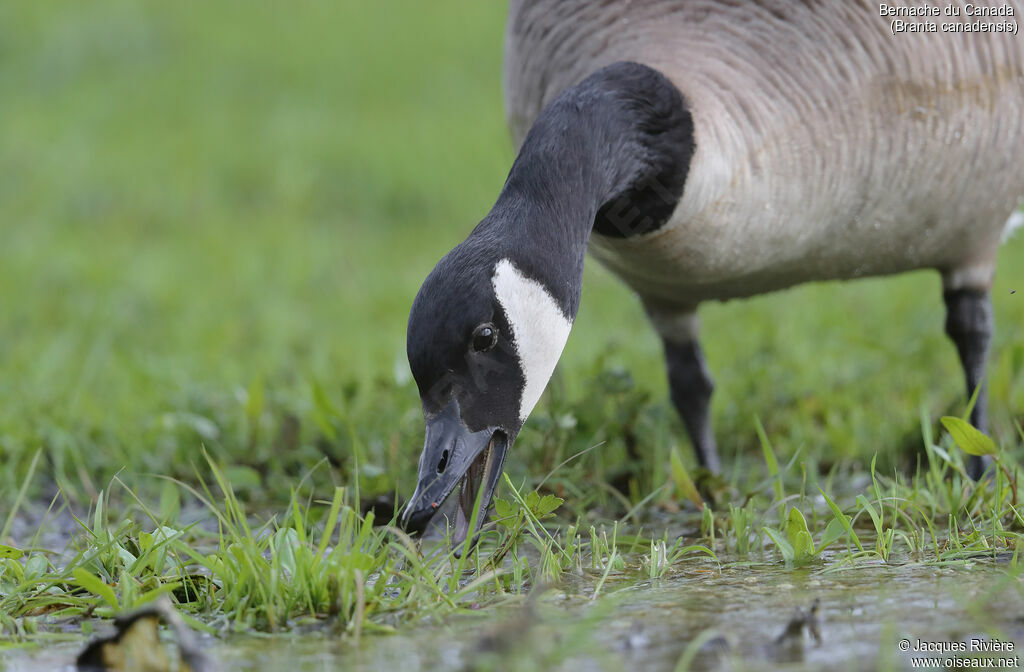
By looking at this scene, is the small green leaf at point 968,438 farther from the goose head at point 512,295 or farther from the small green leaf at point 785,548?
the goose head at point 512,295

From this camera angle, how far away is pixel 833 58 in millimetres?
3654

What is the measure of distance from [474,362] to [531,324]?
0.16 meters

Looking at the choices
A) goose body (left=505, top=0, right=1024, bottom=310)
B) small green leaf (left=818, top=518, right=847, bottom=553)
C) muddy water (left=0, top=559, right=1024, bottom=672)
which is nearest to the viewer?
muddy water (left=0, top=559, right=1024, bottom=672)

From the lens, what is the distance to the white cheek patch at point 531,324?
2.79 meters

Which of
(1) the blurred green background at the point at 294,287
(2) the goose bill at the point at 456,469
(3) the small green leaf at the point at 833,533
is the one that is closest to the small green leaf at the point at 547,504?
(2) the goose bill at the point at 456,469

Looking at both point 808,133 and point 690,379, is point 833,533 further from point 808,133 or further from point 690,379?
point 690,379

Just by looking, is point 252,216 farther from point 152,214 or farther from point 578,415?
point 578,415

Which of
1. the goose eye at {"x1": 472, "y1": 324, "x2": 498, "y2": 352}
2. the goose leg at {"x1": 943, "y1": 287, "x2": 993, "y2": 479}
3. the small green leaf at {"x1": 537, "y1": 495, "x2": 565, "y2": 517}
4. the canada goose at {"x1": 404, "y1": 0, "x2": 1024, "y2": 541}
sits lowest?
the small green leaf at {"x1": 537, "y1": 495, "x2": 565, "y2": 517}

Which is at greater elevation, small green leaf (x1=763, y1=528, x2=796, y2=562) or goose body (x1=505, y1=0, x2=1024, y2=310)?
goose body (x1=505, y1=0, x2=1024, y2=310)

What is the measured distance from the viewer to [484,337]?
2.79 meters

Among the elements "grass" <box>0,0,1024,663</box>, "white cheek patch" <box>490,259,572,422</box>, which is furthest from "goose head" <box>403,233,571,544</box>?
"grass" <box>0,0,1024,663</box>

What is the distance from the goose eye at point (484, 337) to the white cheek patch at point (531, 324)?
0.05m

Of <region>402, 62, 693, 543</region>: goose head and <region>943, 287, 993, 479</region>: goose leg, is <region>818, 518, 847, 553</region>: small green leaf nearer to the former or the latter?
<region>402, 62, 693, 543</region>: goose head

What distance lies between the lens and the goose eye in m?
2.77
